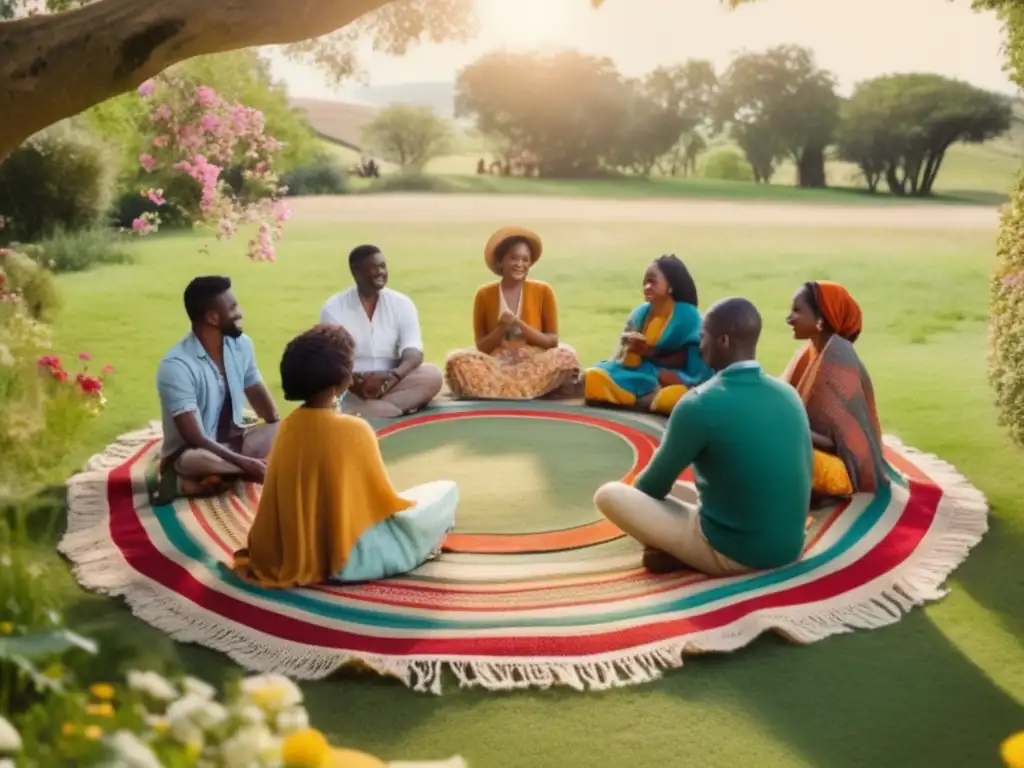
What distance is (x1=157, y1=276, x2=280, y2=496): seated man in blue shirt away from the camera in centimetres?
505

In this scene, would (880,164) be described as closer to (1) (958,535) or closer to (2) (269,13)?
(1) (958,535)

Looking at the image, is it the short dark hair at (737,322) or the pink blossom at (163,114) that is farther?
the pink blossom at (163,114)

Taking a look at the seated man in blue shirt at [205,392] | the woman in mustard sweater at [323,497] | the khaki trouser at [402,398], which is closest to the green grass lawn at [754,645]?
the woman in mustard sweater at [323,497]

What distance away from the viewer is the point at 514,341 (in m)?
7.48

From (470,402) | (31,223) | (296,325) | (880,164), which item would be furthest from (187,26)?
(880,164)

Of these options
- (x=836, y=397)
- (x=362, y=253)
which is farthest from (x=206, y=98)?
(x=836, y=397)

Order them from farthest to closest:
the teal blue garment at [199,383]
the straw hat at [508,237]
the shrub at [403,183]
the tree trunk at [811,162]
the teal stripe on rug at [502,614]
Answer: the shrub at [403,183], the tree trunk at [811,162], the straw hat at [508,237], the teal blue garment at [199,383], the teal stripe on rug at [502,614]

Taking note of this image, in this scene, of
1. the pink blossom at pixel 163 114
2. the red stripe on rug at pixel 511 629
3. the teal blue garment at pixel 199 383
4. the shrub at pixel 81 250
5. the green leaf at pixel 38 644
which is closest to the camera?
the green leaf at pixel 38 644

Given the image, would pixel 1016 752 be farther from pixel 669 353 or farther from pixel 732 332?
pixel 669 353

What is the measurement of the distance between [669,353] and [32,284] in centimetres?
671

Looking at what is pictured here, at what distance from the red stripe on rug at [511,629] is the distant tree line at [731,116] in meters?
13.3

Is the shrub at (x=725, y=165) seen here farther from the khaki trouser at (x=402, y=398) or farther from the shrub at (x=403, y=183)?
the khaki trouser at (x=402, y=398)

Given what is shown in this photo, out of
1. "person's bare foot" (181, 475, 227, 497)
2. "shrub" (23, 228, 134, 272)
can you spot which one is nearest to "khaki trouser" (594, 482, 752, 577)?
"person's bare foot" (181, 475, 227, 497)

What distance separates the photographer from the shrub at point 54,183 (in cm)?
1511
